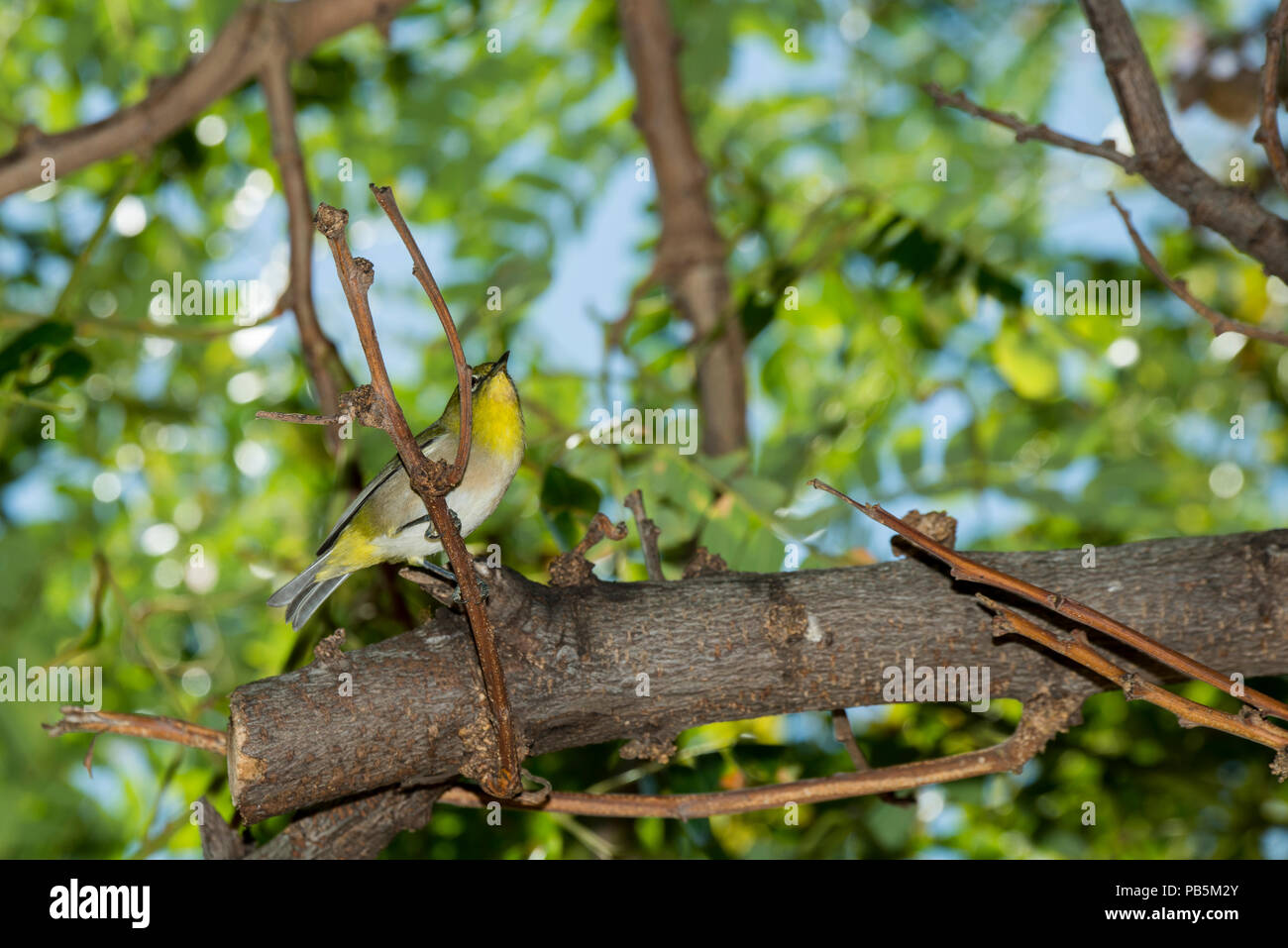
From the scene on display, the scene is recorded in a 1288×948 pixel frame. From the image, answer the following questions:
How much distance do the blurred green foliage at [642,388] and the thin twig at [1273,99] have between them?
48.9 inches

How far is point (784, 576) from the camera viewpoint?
2.61m

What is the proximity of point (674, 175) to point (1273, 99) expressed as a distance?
2.67 meters

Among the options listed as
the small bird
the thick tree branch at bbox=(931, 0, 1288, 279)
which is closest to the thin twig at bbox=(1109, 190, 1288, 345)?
the thick tree branch at bbox=(931, 0, 1288, 279)

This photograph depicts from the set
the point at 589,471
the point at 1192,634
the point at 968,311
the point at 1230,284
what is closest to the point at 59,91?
the point at 589,471

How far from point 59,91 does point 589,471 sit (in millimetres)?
4453

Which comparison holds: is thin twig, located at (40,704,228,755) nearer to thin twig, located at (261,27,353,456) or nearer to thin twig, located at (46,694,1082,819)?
thin twig, located at (46,694,1082,819)

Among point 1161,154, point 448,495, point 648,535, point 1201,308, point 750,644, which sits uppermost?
point 1161,154

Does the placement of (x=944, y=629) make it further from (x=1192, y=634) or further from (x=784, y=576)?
(x=1192, y=634)

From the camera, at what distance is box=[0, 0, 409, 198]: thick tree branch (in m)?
3.38

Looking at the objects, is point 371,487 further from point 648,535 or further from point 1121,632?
point 1121,632

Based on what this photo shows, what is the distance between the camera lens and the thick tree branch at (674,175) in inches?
187

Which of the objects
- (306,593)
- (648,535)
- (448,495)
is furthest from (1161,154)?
(306,593)

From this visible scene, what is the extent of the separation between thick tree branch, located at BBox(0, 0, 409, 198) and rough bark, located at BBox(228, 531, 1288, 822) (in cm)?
214

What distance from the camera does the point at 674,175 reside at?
4.77 meters
